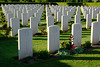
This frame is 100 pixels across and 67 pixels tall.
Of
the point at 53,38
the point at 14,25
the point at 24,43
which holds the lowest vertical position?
the point at 24,43

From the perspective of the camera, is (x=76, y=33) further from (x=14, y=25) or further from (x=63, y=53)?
(x=14, y=25)

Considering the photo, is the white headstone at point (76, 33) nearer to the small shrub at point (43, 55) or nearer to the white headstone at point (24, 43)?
the small shrub at point (43, 55)

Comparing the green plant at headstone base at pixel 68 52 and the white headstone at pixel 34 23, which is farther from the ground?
the white headstone at pixel 34 23

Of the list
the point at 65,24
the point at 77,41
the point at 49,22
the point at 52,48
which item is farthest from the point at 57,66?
the point at 65,24

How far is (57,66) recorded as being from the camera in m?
4.98

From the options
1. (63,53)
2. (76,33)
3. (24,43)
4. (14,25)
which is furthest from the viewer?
(14,25)

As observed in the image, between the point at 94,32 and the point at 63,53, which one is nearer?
the point at 63,53

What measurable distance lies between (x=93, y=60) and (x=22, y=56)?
7.07 feet

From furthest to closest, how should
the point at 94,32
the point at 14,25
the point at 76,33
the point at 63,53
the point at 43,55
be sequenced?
the point at 14,25
the point at 94,32
the point at 76,33
the point at 63,53
the point at 43,55

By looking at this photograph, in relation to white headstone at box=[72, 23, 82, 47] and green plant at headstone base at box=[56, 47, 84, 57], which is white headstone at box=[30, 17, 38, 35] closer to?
white headstone at box=[72, 23, 82, 47]

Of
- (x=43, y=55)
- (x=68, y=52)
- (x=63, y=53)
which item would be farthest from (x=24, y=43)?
(x=68, y=52)

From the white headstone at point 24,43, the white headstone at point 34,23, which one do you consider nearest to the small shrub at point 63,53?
the white headstone at point 24,43

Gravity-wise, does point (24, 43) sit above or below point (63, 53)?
above

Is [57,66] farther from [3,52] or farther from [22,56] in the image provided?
[3,52]
